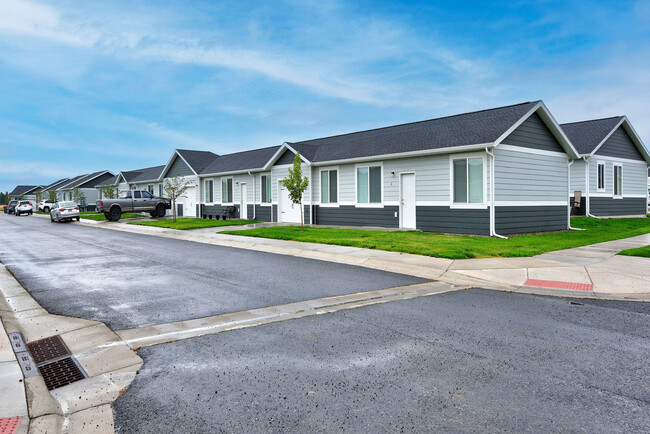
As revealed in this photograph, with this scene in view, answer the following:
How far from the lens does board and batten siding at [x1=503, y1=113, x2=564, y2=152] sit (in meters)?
18.0

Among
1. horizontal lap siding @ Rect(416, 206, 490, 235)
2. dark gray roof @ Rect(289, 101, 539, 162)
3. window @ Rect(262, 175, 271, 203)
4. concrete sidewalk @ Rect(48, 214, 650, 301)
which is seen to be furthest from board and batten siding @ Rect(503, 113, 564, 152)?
window @ Rect(262, 175, 271, 203)

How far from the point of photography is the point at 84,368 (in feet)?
15.6

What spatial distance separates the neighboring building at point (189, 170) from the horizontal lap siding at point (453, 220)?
70.4ft

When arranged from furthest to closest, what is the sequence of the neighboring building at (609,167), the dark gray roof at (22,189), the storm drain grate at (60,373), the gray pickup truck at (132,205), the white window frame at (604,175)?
the dark gray roof at (22,189) → the gray pickup truck at (132,205) → the white window frame at (604,175) → the neighboring building at (609,167) → the storm drain grate at (60,373)

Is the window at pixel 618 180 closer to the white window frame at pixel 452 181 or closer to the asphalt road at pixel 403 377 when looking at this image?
the white window frame at pixel 452 181

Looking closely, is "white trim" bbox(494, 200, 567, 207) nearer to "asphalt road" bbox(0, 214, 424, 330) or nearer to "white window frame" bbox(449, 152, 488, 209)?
"white window frame" bbox(449, 152, 488, 209)

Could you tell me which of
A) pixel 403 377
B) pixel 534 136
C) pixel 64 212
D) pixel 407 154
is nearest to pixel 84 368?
pixel 403 377

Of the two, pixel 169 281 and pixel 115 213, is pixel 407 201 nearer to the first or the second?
pixel 169 281

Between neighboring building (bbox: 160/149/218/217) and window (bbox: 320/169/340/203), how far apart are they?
565 inches

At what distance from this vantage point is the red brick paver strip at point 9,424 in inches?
134

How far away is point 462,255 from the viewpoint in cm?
1186

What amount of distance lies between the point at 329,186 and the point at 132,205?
17.8 meters

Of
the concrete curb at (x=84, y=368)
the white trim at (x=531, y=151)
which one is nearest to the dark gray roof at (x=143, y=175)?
the white trim at (x=531, y=151)

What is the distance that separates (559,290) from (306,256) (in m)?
7.03
